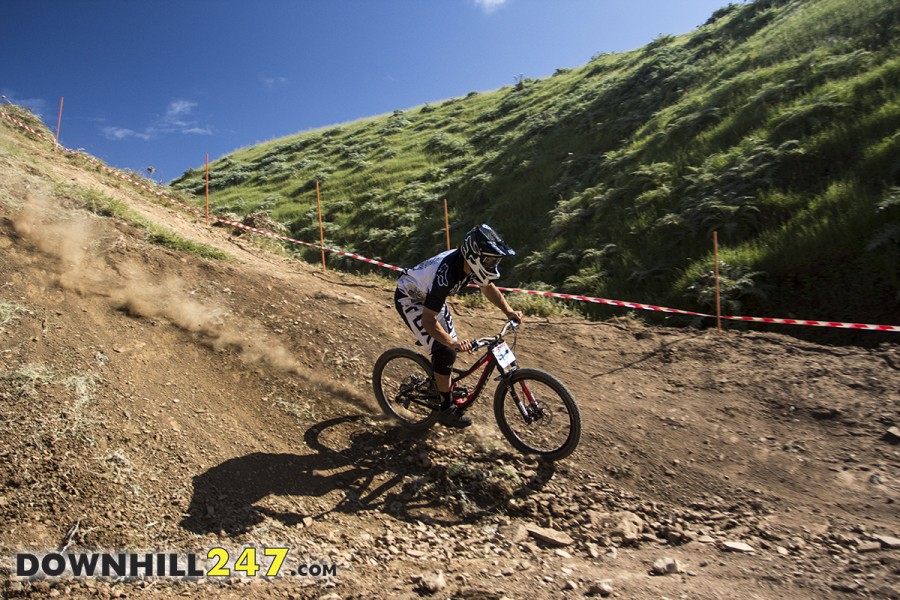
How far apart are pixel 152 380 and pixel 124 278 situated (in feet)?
8.81

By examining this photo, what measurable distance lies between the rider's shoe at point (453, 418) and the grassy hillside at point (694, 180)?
5.58 m

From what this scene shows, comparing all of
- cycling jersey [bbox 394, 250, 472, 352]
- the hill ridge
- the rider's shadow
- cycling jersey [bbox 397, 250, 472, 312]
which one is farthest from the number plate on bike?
the rider's shadow

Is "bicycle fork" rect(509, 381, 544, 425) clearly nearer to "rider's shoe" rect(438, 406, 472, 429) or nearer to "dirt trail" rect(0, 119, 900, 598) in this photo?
"dirt trail" rect(0, 119, 900, 598)

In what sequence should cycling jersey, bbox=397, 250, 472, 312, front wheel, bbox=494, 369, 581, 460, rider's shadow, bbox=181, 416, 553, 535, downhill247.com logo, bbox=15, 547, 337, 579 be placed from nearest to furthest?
downhill247.com logo, bbox=15, 547, 337, 579 < rider's shadow, bbox=181, 416, 553, 535 < cycling jersey, bbox=397, 250, 472, 312 < front wheel, bbox=494, 369, 581, 460

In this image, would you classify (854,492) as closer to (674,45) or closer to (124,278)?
(124,278)

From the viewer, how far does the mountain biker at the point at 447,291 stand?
509 centimetres

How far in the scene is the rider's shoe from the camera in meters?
5.88

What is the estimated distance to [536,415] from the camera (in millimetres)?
5512

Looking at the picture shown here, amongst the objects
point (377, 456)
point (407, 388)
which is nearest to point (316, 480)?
point (377, 456)

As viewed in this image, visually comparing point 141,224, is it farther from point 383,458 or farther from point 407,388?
point 383,458

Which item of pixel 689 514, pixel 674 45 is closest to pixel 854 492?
pixel 689 514

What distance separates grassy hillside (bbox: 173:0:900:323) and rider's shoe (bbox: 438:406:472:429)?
5.58 metres

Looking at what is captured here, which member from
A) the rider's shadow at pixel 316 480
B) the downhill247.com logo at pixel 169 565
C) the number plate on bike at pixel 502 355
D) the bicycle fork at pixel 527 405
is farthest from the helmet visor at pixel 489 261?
the downhill247.com logo at pixel 169 565

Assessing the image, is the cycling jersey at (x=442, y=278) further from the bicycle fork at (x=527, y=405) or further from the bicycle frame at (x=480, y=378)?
the bicycle fork at (x=527, y=405)
